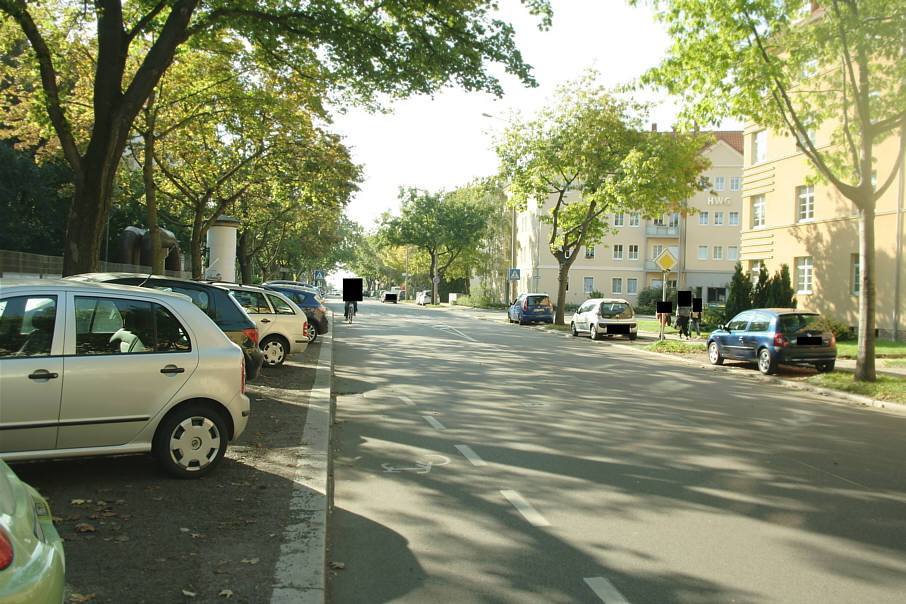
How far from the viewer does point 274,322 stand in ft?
51.6

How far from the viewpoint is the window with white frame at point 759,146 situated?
3177 cm

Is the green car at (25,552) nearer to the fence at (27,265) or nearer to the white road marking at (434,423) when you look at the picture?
the white road marking at (434,423)

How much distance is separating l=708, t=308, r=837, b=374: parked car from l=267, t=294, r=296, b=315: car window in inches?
419

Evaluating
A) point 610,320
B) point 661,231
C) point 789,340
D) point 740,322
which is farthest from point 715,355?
point 661,231

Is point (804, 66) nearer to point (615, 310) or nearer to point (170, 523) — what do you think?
point (615, 310)

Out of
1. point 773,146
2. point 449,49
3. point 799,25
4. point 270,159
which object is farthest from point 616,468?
point 773,146

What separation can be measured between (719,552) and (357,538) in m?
2.44

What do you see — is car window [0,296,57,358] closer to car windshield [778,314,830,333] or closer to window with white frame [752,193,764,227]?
car windshield [778,314,830,333]

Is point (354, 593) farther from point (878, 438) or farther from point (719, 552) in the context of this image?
point (878, 438)

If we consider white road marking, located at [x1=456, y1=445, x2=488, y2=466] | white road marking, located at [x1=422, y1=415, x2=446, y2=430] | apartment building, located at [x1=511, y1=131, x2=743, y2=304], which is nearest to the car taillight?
white road marking, located at [x1=456, y1=445, x2=488, y2=466]

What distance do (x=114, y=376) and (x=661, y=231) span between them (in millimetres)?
62045

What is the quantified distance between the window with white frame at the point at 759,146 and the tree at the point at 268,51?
2278 centimetres

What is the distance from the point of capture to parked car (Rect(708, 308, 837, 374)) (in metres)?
16.1

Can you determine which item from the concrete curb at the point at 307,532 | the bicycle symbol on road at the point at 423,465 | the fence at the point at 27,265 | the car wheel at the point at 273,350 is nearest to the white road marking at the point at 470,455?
the bicycle symbol on road at the point at 423,465
